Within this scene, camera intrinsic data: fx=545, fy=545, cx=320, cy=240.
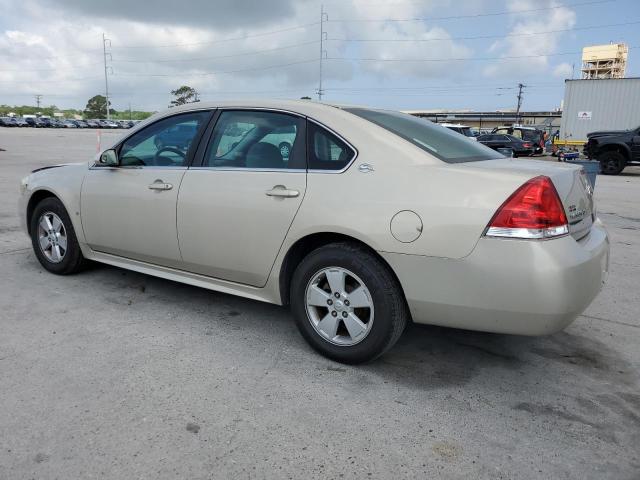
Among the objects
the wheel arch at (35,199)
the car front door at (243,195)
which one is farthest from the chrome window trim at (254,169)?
the wheel arch at (35,199)

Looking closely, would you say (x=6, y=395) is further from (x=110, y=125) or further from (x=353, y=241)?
(x=110, y=125)

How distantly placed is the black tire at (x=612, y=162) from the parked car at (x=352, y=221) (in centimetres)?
1633

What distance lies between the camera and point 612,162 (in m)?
17.8

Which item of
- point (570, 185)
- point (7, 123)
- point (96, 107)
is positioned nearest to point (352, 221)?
point (570, 185)

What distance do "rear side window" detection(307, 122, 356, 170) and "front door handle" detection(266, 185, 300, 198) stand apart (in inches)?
7.3

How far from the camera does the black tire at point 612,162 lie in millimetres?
17625

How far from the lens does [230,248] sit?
11.6 feet

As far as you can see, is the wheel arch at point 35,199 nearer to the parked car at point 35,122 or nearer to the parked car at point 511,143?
the parked car at point 511,143

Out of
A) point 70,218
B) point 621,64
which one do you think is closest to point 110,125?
point 70,218

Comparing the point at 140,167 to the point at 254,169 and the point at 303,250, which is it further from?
the point at 303,250

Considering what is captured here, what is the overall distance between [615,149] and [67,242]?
17752mm

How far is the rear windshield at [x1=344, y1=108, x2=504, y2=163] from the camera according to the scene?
3223 mm

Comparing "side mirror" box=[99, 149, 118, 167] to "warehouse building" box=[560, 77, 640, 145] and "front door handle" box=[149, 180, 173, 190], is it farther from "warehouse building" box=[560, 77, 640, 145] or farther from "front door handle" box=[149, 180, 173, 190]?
"warehouse building" box=[560, 77, 640, 145]

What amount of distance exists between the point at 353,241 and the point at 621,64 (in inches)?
5213
